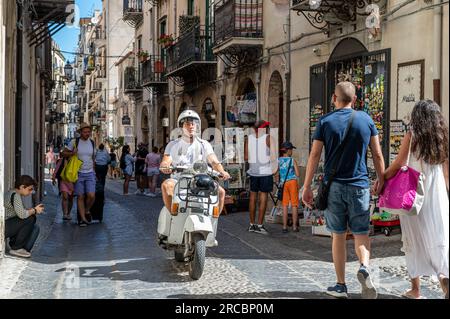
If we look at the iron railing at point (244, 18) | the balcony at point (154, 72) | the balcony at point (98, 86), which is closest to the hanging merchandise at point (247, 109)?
the iron railing at point (244, 18)

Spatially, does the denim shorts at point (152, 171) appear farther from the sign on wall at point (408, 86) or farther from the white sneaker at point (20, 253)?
the white sneaker at point (20, 253)

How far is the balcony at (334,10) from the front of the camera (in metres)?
12.3

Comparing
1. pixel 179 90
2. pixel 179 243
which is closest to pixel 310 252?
pixel 179 243

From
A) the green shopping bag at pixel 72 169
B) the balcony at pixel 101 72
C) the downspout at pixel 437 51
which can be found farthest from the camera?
the balcony at pixel 101 72

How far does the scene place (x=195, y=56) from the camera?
74.9 ft

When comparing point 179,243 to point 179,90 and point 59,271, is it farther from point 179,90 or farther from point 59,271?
point 179,90

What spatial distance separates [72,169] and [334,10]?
571 centimetres

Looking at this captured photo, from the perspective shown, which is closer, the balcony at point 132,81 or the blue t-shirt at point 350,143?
the blue t-shirt at point 350,143

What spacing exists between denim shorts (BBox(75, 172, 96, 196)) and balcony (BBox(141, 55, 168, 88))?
17801 millimetres

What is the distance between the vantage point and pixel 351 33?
12883 mm

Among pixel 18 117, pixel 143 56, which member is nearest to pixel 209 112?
pixel 143 56

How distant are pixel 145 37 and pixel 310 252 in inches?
1092

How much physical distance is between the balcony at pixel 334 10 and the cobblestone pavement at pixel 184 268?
13.7ft

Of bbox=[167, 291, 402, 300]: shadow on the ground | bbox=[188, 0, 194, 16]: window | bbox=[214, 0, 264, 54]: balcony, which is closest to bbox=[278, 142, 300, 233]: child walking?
bbox=[167, 291, 402, 300]: shadow on the ground
